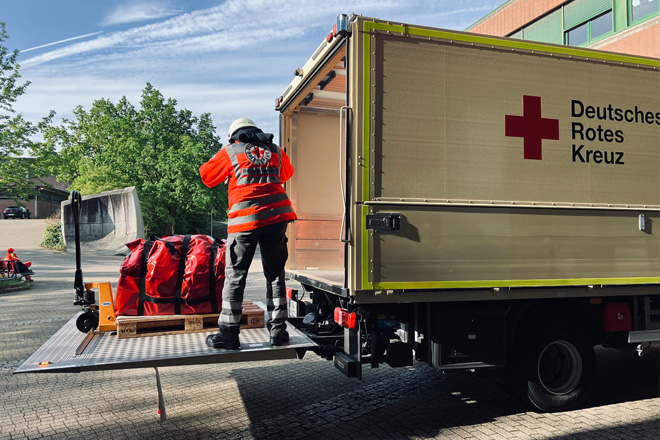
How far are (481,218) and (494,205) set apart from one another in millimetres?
159

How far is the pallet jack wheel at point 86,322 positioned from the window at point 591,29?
49.0 ft

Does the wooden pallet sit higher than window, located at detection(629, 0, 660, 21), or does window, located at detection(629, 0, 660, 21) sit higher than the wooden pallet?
window, located at detection(629, 0, 660, 21)

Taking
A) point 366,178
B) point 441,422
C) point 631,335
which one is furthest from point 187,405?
point 631,335

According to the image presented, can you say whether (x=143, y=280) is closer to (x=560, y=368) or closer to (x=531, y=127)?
(x=531, y=127)

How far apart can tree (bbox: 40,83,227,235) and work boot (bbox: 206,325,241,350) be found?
29.6m

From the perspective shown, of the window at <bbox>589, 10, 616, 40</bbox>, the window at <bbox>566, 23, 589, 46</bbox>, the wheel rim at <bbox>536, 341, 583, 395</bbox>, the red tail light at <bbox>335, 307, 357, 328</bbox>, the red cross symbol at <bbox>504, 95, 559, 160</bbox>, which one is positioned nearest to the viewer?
the red tail light at <bbox>335, 307, 357, 328</bbox>

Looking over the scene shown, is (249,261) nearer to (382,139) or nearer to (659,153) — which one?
(382,139)

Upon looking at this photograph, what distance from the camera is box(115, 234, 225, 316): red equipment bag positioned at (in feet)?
14.7

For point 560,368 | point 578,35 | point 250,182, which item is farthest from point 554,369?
point 578,35

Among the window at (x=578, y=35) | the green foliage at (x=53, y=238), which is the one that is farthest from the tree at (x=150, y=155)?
the window at (x=578, y=35)

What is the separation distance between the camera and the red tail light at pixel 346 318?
4.15 metres

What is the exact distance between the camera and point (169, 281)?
178 inches

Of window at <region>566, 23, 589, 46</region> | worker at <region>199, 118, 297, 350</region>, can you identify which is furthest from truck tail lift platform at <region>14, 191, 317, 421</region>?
window at <region>566, 23, 589, 46</region>

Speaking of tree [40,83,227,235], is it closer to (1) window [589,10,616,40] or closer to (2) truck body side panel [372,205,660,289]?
(1) window [589,10,616,40]
